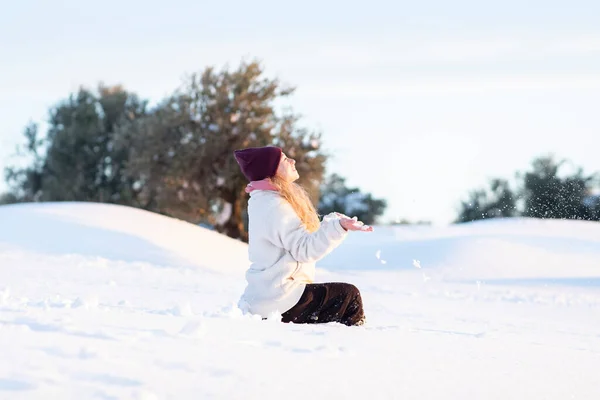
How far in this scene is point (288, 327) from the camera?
519 centimetres

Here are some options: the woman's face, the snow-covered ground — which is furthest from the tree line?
the woman's face

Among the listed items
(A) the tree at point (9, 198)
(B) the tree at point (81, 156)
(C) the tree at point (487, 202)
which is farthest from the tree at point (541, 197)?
(A) the tree at point (9, 198)

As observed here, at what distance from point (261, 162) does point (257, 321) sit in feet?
3.99

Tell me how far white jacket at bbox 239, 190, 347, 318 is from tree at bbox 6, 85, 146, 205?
1184 inches

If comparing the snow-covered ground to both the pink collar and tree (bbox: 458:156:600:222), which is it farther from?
tree (bbox: 458:156:600:222)

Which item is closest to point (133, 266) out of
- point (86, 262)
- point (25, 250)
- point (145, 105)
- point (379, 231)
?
point (86, 262)

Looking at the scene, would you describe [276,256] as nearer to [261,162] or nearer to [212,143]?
[261,162]

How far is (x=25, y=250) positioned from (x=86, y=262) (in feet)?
5.48

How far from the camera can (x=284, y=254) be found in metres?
5.70

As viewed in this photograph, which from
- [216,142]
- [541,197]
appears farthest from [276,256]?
[541,197]

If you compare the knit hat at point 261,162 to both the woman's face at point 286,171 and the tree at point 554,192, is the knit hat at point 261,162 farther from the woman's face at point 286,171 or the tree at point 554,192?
the tree at point 554,192

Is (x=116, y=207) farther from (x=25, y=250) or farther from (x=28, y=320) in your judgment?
(x=28, y=320)

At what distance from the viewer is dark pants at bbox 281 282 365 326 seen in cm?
571

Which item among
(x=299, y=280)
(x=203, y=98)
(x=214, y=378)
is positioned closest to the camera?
(x=214, y=378)
